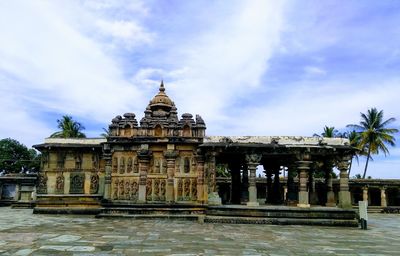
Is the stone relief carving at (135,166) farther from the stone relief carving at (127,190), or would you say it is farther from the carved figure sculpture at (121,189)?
the carved figure sculpture at (121,189)

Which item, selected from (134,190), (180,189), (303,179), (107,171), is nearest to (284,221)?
(303,179)

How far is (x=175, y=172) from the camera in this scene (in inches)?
770

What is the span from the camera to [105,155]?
795 inches

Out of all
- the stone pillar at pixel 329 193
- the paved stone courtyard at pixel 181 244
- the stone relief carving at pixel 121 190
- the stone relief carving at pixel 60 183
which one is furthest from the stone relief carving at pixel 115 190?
the stone pillar at pixel 329 193

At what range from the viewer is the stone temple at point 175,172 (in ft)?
58.0

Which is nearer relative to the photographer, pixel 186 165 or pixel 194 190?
pixel 194 190

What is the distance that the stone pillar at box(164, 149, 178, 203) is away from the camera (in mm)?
19234

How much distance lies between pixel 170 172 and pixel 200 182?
1.67 metres

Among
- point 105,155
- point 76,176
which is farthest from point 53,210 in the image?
point 105,155

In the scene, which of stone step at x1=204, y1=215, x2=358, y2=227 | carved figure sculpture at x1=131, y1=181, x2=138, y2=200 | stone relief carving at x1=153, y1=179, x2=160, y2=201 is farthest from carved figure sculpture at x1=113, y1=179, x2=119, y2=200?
stone step at x1=204, y1=215, x2=358, y2=227

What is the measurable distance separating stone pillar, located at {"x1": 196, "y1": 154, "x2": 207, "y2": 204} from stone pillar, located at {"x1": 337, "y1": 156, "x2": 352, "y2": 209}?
6.57 meters

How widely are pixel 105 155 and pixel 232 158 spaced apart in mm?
7454

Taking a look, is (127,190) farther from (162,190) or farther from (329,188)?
(329,188)

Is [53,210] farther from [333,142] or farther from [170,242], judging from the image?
[333,142]
